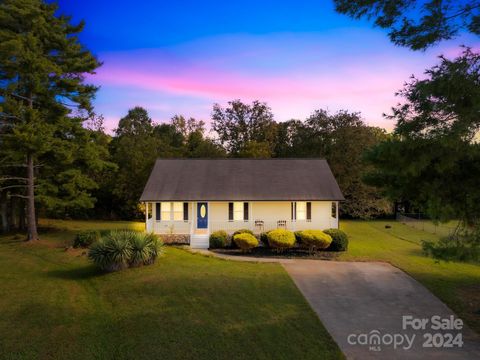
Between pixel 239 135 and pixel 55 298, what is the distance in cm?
4014

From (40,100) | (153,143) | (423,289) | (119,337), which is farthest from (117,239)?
(153,143)

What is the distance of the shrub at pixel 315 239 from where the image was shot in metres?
20.0

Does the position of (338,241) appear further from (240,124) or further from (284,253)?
(240,124)

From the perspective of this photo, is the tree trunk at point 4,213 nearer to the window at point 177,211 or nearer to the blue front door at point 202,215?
the window at point 177,211

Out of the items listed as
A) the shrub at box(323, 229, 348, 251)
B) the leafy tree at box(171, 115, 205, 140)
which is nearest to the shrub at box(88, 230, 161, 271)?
the shrub at box(323, 229, 348, 251)

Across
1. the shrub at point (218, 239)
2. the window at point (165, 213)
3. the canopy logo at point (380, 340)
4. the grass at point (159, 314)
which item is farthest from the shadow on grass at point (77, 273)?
the canopy logo at point (380, 340)

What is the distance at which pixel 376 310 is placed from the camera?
1107 centimetres

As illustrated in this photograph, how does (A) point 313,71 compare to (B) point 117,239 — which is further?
(A) point 313,71

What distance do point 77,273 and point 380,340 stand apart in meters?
12.3

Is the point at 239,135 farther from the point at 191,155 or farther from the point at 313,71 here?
the point at 313,71

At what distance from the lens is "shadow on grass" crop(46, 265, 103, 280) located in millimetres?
14992

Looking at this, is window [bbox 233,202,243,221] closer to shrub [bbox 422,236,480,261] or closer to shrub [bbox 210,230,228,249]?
shrub [bbox 210,230,228,249]

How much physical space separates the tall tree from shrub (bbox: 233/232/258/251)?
1282cm

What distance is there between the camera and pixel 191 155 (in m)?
45.4
